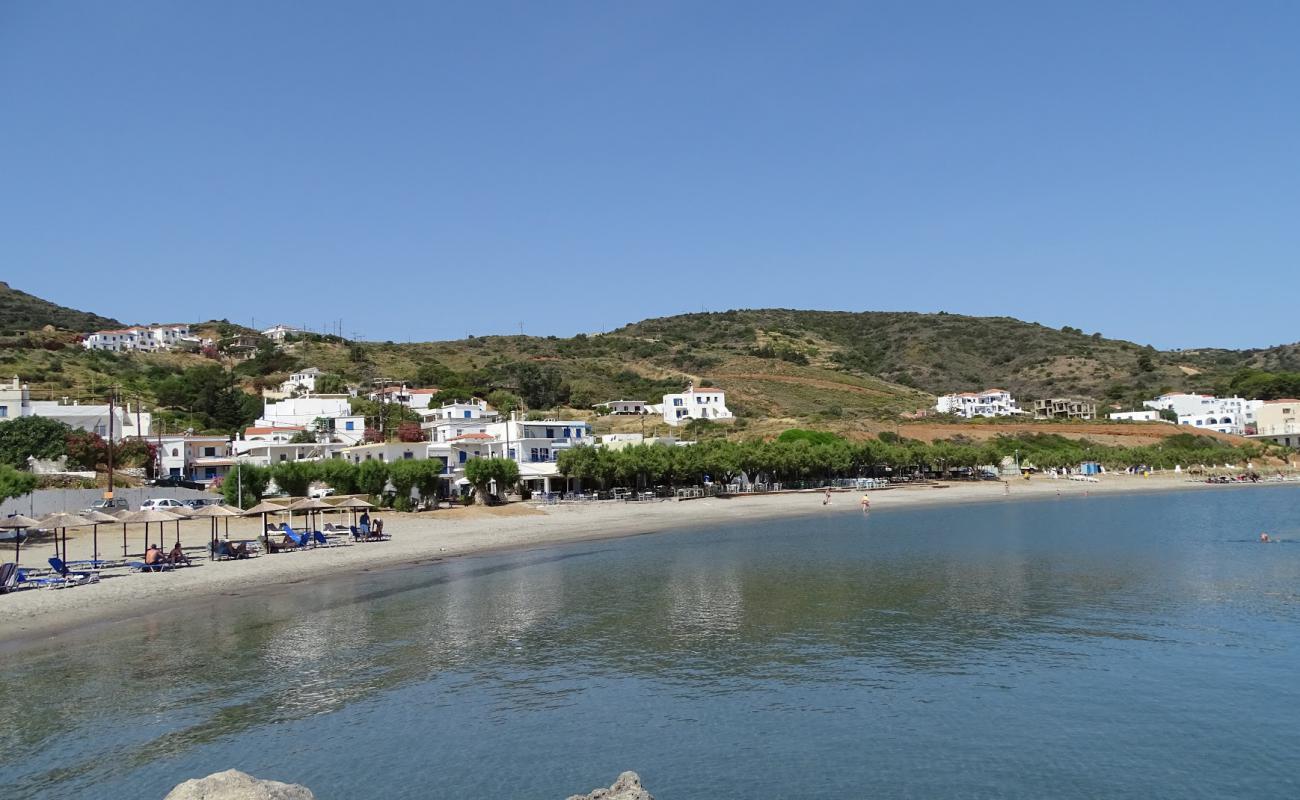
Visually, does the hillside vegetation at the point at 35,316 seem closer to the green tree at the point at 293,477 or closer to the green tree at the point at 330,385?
the green tree at the point at 330,385

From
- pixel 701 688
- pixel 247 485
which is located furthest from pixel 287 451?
pixel 701 688

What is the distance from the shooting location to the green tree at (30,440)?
5991 centimetres

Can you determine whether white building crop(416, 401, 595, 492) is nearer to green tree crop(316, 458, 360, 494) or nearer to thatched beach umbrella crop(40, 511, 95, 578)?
green tree crop(316, 458, 360, 494)

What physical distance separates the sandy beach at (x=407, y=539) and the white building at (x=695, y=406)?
1218 inches

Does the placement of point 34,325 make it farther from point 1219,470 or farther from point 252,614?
point 1219,470

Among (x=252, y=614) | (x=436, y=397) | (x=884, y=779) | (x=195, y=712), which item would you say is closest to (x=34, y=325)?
(x=436, y=397)

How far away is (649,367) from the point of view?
15938 cm

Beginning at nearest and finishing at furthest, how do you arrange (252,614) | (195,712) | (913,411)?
(195,712)
(252,614)
(913,411)

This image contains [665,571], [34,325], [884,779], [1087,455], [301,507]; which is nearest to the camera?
[884,779]

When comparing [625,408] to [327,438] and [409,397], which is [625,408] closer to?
[409,397]

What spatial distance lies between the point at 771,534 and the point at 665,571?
59.5 feet

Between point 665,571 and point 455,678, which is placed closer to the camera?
point 455,678

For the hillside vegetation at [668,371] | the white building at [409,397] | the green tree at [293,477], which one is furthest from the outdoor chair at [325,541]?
the white building at [409,397]

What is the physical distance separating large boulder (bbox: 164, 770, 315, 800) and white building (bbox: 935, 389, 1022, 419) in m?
135
